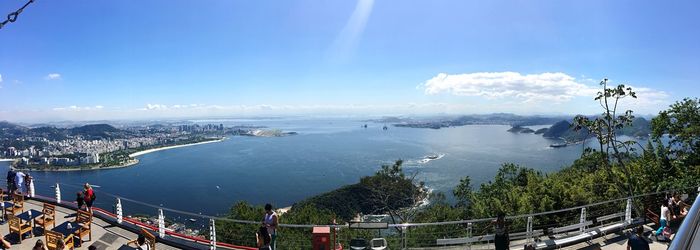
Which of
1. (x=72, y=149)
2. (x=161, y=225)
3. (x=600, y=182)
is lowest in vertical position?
(x=72, y=149)

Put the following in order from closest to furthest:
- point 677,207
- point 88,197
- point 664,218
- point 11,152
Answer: point 664,218 → point 677,207 → point 88,197 → point 11,152

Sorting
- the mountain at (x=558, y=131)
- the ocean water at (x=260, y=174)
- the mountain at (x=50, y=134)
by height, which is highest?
the mountain at (x=558, y=131)

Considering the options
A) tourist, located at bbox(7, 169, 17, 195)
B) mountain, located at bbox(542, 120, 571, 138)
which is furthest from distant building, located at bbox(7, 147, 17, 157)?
mountain, located at bbox(542, 120, 571, 138)

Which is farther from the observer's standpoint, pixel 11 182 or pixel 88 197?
pixel 11 182

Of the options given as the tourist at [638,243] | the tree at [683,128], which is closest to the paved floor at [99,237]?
the tourist at [638,243]

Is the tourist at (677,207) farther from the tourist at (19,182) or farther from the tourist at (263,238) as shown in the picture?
the tourist at (19,182)

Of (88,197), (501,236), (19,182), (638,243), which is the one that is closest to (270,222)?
(501,236)

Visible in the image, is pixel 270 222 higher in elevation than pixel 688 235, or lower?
lower

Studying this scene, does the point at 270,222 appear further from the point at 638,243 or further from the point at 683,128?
the point at 683,128

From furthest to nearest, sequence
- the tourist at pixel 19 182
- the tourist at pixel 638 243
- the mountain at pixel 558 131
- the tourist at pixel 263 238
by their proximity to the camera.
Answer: the mountain at pixel 558 131 → the tourist at pixel 19 182 → the tourist at pixel 263 238 → the tourist at pixel 638 243

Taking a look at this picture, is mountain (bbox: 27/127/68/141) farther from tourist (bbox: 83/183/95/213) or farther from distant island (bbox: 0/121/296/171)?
tourist (bbox: 83/183/95/213)

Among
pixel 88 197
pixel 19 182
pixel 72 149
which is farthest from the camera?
pixel 72 149

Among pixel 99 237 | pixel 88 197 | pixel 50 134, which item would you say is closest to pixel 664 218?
pixel 99 237
